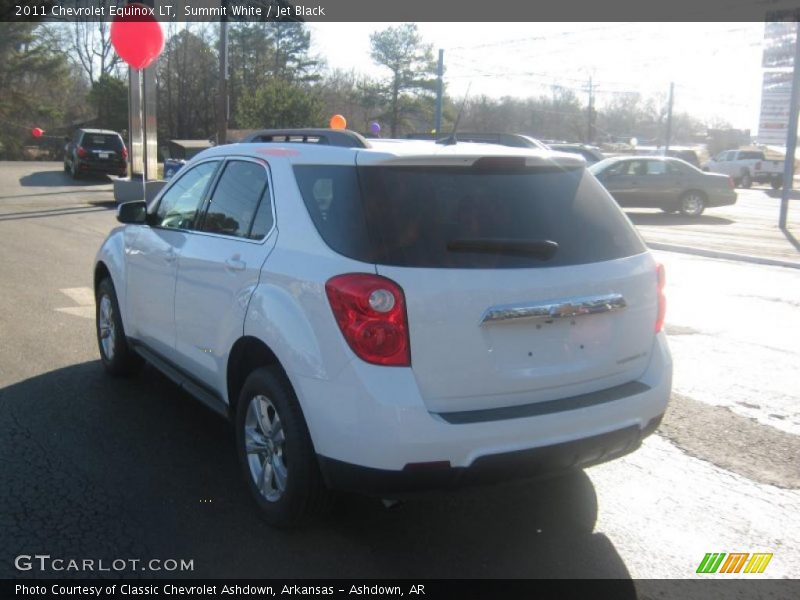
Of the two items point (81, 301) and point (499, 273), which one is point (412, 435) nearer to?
point (499, 273)

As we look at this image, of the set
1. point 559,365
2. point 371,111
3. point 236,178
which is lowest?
point 559,365

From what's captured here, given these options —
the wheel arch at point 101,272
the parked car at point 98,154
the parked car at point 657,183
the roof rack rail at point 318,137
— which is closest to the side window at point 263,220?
the roof rack rail at point 318,137

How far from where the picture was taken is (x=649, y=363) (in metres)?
3.74

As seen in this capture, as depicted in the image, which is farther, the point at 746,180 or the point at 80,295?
the point at 746,180

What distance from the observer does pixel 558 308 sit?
3318 mm

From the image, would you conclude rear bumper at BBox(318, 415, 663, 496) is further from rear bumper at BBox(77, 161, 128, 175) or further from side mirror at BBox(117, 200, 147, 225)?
rear bumper at BBox(77, 161, 128, 175)

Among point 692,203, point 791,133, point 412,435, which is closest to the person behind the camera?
point 412,435

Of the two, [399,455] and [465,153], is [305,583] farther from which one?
[465,153]

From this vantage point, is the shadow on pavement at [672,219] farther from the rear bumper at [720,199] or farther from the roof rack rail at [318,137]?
the roof rack rail at [318,137]

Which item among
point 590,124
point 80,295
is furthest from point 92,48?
point 80,295

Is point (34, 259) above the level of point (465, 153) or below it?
below

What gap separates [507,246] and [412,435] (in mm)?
898

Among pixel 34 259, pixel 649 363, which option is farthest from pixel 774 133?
pixel 649 363

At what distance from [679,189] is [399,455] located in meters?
20.3
